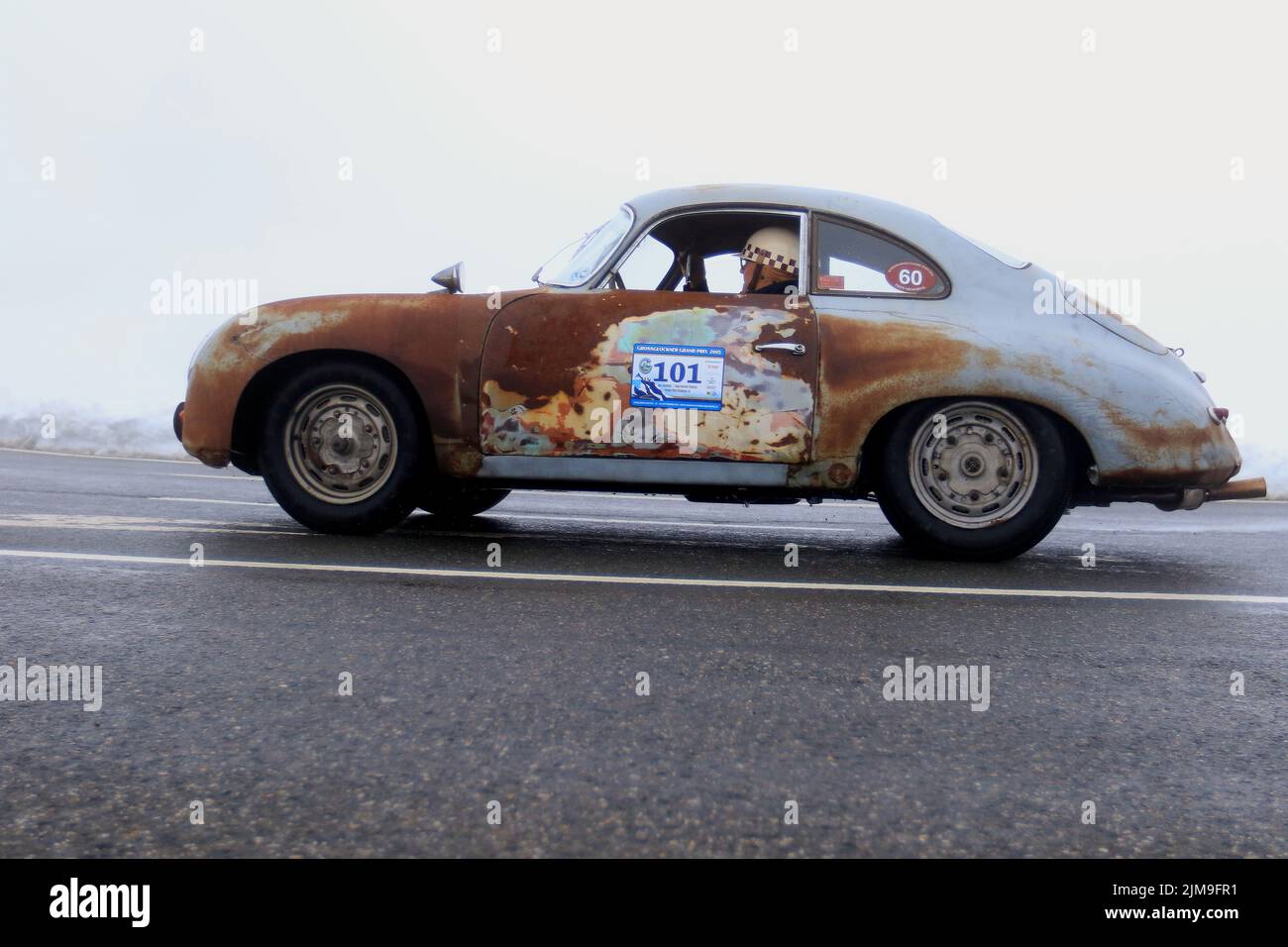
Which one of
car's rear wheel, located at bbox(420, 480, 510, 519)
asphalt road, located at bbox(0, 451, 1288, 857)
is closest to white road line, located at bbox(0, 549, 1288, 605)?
asphalt road, located at bbox(0, 451, 1288, 857)

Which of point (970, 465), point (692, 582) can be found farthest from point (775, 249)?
point (692, 582)

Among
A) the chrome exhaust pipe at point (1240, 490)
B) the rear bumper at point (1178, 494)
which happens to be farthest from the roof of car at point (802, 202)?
the chrome exhaust pipe at point (1240, 490)

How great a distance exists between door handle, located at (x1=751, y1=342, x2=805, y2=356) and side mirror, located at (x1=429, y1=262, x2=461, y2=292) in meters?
1.51

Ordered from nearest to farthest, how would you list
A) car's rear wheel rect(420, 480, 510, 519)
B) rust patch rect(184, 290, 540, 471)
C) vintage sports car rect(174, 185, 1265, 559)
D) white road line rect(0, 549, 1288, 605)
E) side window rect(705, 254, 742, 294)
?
white road line rect(0, 549, 1288, 605), vintage sports car rect(174, 185, 1265, 559), rust patch rect(184, 290, 540, 471), side window rect(705, 254, 742, 294), car's rear wheel rect(420, 480, 510, 519)

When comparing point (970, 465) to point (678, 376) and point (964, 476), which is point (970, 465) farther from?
point (678, 376)

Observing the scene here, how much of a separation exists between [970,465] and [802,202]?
59.9 inches

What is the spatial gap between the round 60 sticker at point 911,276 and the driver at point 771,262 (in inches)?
18.4

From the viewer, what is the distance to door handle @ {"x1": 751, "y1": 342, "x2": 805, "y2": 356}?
5.08m

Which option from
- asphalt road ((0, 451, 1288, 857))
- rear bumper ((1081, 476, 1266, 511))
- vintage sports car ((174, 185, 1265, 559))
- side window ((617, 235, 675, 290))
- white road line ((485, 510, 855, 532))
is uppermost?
side window ((617, 235, 675, 290))

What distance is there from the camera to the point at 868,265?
5387 millimetres

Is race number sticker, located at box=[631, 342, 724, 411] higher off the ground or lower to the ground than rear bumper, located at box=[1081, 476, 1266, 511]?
higher

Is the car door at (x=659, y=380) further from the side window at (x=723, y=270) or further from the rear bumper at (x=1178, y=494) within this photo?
the rear bumper at (x=1178, y=494)

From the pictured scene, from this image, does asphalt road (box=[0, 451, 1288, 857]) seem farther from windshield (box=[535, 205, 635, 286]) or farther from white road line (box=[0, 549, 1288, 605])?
windshield (box=[535, 205, 635, 286])

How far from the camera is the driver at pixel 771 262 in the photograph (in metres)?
5.41
